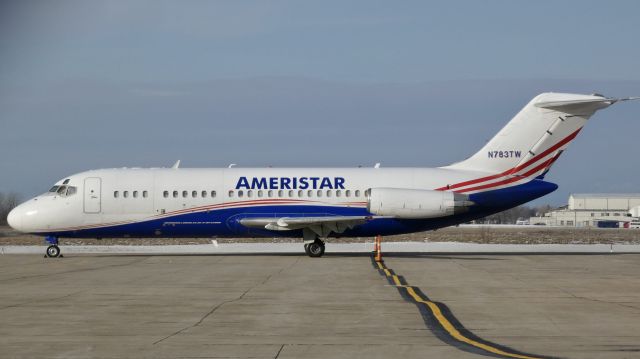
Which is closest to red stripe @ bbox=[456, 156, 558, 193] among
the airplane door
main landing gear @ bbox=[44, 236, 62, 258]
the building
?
the airplane door

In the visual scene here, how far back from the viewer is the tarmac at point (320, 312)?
1171cm

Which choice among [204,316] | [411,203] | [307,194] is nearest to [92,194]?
[307,194]

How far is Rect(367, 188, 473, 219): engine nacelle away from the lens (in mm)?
34750

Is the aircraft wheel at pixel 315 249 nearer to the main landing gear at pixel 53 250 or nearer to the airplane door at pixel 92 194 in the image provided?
the airplane door at pixel 92 194

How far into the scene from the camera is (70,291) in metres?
20.2

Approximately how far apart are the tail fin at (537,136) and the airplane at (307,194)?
0.04m

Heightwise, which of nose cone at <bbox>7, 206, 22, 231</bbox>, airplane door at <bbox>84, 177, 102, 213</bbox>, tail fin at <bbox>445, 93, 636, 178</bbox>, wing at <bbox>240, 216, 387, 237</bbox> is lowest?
wing at <bbox>240, 216, 387, 237</bbox>

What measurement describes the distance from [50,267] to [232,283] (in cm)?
989

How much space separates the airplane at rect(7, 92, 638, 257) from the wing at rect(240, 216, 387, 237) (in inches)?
2.5

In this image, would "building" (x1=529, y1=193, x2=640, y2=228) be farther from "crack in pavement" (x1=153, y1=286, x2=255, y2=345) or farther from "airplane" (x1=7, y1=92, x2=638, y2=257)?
"crack in pavement" (x1=153, y1=286, x2=255, y2=345)

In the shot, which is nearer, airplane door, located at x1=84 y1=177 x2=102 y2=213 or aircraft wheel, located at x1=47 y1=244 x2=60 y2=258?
aircraft wheel, located at x1=47 y1=244 x2=60 y2=258

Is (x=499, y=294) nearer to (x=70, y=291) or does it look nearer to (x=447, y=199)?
(x=70, y=291)

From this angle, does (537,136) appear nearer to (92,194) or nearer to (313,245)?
(313,245)

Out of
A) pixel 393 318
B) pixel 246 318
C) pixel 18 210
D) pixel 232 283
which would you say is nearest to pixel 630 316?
pixel 393 318
